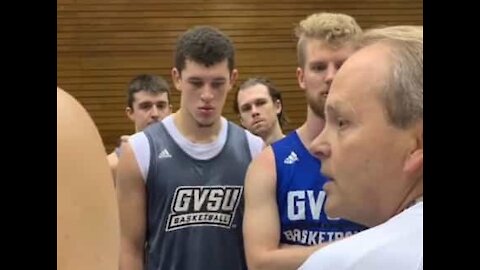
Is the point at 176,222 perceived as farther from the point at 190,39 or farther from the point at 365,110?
the point at 365,110

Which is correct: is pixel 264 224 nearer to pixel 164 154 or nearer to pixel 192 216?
pixel 192 216

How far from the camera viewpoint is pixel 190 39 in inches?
126

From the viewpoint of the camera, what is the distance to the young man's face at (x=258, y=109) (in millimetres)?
5277

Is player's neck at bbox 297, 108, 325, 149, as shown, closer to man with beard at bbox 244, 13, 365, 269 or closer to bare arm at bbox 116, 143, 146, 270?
man with beard at bbox 244, 13, 365, 269

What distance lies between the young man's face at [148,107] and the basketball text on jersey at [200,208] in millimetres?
1767

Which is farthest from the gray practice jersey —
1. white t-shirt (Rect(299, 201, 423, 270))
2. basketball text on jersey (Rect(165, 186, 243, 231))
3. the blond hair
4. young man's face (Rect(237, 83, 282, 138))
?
young man's face (Rect(237, 83, 282, 138))

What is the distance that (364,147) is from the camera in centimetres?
132

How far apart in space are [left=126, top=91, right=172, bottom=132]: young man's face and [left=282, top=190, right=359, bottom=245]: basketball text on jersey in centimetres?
211

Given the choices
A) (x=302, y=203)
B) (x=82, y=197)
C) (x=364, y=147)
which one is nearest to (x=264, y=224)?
(x=302, y=203)

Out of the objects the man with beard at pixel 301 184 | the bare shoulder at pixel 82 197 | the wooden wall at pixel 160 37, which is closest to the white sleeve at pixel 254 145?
the man with beard at pixel 301 184

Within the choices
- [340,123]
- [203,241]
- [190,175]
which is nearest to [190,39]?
[190,175]

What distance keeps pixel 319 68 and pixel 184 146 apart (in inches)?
24.4

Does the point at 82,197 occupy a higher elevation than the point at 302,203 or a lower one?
higher
